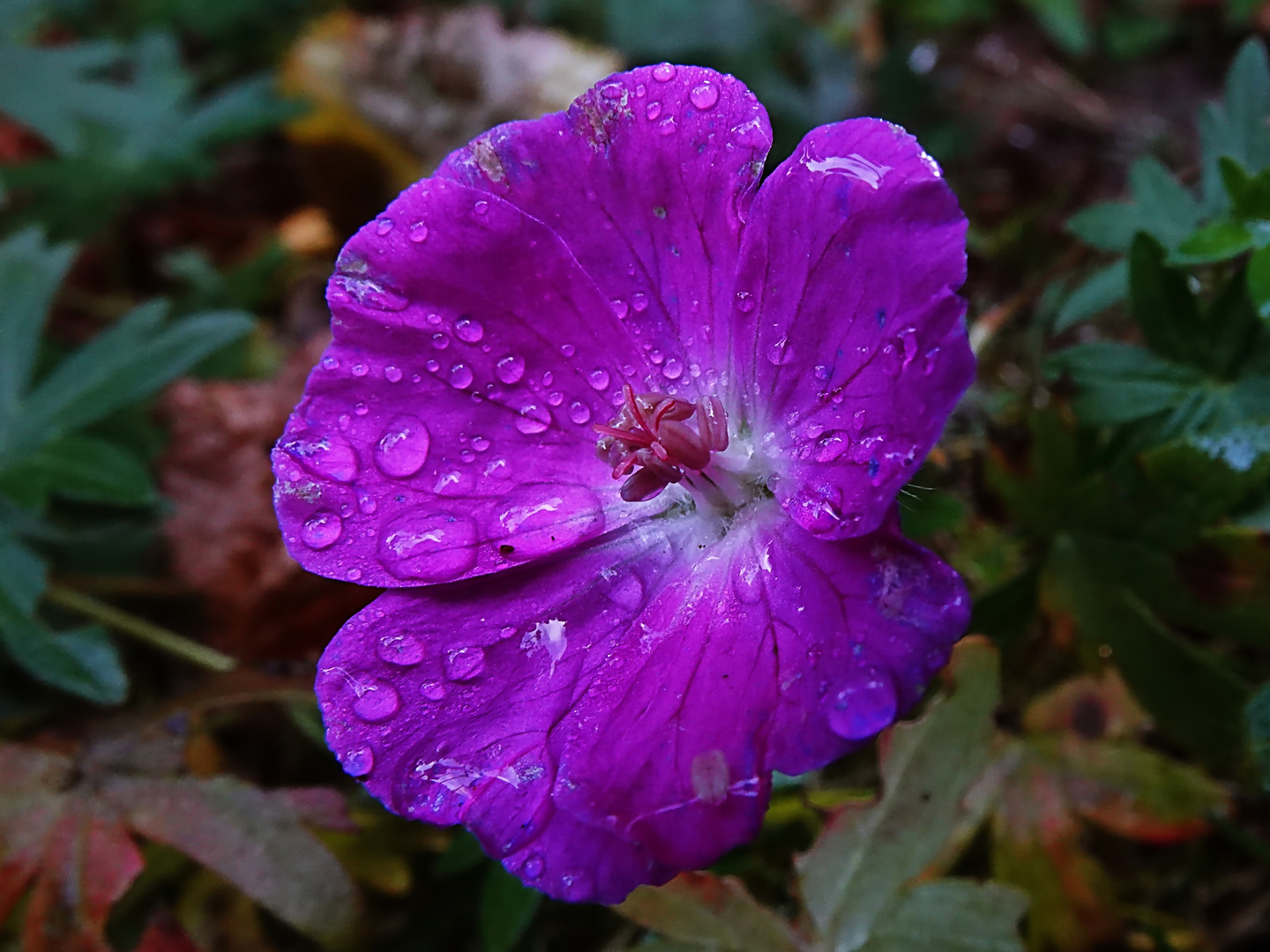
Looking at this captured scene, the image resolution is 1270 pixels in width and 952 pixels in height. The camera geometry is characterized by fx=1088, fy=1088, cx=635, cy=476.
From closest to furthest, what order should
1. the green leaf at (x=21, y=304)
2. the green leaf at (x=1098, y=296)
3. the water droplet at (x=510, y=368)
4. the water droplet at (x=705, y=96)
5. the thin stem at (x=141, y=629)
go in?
the water droplet at (x=705, y=96)
the water droplet at (x=510, y=368)
the green leaf at (x=1098, y=296)
the thin stem at (x=141, y=629)
the green leaf at (x=21, y=304)

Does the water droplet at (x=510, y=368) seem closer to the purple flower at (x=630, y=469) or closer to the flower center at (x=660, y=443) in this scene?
the purple flower at (x=630, y=469)

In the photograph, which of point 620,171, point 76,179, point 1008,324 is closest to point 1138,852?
point 1008,324

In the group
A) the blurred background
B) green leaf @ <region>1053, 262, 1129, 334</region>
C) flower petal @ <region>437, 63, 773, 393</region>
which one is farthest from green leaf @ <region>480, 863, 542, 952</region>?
green leaf @ <region>1053, 262, 1129, 334</region>

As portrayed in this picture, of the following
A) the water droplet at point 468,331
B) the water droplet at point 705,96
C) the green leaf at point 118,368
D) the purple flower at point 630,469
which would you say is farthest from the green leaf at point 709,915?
the green leaf at point 118,368

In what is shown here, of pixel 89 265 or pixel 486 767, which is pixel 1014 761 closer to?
pixel 486 767

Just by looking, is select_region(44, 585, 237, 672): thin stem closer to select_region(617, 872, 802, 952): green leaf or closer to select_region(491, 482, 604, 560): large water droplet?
select_region(491, 482, 604, 560): large water droplet

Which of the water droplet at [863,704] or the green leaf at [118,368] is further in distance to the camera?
the green leaf at [118,368]
